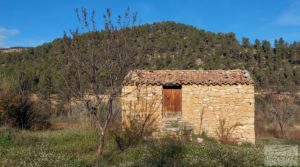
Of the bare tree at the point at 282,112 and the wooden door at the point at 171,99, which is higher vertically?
the wooden door at the point at 171,99

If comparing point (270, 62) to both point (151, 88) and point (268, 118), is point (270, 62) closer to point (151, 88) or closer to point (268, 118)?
point (268, 118)

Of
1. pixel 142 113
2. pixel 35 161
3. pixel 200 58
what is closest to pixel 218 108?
pixel 142 113

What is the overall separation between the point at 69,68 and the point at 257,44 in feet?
126

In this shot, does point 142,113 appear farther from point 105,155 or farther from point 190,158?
point 190,158

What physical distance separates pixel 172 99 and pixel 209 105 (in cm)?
187

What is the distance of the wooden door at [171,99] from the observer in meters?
15.9

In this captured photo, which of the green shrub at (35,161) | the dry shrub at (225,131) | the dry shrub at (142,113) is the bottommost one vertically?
the dry shrub at (225,131)

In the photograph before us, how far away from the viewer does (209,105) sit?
15.6m

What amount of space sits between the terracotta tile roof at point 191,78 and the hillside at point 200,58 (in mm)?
11474

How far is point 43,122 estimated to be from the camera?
74.0 ft

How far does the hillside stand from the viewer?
105ft

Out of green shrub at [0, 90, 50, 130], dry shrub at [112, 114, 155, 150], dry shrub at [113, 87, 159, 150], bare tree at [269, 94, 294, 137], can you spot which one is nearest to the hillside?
bare tree at [269, 94, 294, 137]

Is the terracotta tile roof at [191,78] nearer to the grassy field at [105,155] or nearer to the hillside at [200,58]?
the grassy field at [105,155]

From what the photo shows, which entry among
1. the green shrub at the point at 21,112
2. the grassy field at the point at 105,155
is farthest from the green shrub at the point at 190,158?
the green shrub at the point at 21,112
